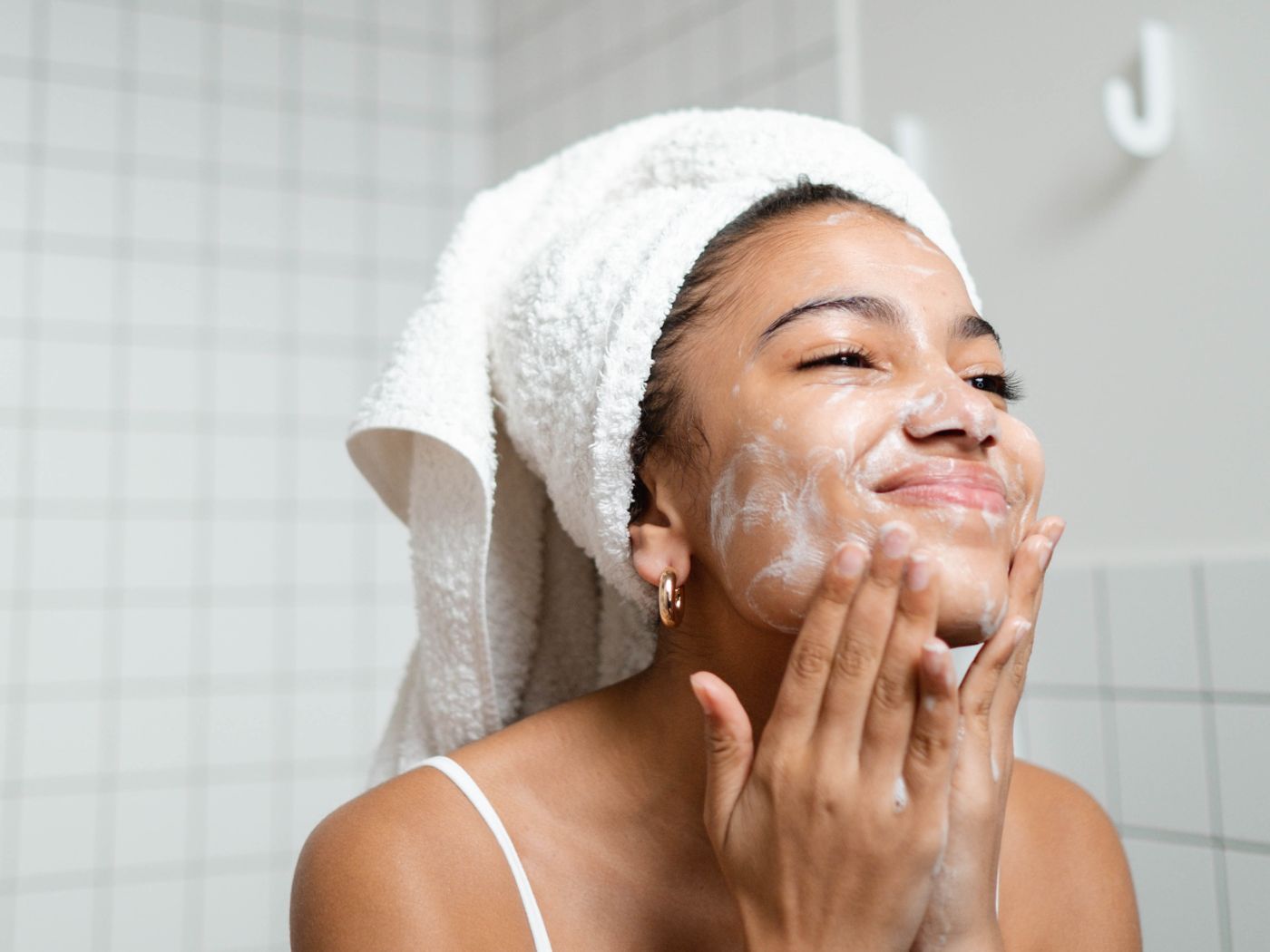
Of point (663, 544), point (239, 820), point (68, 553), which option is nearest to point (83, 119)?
point (68, 553)

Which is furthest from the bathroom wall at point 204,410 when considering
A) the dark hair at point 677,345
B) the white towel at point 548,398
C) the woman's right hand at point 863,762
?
the woman's right hand at point 863,762

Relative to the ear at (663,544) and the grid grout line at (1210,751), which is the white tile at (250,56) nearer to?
the ear at (663,544)

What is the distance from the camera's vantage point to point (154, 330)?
217cm

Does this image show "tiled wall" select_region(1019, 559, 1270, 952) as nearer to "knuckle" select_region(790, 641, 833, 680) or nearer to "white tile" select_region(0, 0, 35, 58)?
"knuckle" select_region(790, 641, 833, 680)

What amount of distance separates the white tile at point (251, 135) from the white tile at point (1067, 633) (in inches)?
65.5

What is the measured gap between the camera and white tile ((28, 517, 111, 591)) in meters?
2.06

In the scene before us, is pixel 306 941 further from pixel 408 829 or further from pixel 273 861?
pixel 273 861

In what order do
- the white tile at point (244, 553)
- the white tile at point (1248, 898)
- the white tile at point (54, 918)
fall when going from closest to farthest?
the white tile at point (1248, 898)
the white tile at point (54, 918)
the white tile at point (244, 553)

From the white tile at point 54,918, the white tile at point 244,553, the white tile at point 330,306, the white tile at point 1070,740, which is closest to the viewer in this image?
the white tile at point 1070,740

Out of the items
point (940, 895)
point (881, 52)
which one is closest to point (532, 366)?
point (940, 895)

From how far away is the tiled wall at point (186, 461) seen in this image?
206 cm

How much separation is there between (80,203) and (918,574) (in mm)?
1914

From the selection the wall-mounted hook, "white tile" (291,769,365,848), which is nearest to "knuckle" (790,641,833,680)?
the wall-mounted hook

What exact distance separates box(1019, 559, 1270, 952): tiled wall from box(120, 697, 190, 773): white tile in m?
1.49
